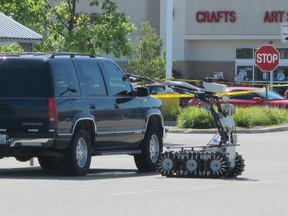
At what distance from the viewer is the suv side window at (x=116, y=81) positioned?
56.6 feet

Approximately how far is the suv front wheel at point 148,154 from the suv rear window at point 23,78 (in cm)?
277

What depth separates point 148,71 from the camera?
51531 millimetres

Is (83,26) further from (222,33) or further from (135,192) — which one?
(222,33)

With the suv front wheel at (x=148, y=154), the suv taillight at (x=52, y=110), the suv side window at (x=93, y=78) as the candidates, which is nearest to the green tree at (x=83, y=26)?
the suv front wheel at (x=148, y=154)

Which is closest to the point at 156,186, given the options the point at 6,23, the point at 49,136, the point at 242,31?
the point at 49,136

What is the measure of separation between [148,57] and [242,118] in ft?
69.0

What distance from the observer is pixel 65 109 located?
52.0ft

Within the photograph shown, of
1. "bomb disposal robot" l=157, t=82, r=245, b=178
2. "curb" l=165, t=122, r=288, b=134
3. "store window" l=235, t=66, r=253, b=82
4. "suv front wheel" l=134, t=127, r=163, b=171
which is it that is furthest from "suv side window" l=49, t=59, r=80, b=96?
"store window" l=235, t=66, r=253, b=82

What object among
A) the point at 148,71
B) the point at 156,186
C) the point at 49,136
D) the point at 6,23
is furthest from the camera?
the point at 148,71

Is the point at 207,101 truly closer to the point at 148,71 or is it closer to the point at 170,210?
the point at 170,210

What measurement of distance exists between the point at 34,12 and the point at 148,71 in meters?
17.0

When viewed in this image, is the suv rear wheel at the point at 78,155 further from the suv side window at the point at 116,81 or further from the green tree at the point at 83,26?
the green tree at the point at 83,26

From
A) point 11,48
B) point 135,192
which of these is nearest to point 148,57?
point 11,48

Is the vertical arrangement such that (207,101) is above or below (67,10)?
below
